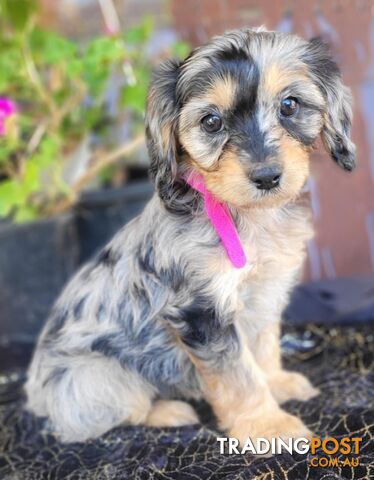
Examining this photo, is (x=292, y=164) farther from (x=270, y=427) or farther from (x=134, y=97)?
(x=134, y=97)

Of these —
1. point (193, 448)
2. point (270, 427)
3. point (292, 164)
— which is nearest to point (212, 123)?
point (292, 164)

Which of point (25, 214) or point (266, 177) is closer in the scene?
point (266, 177)

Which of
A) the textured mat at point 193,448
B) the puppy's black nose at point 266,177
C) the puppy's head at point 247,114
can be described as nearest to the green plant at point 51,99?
the textured mat at point 193,448

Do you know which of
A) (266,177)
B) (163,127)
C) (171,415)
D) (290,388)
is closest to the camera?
(266,177)

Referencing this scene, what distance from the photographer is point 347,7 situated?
4859 millimetres

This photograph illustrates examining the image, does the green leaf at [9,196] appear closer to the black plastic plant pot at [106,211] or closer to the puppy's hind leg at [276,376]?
the black plastic plant pot at [106,211]

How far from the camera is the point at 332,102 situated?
9.20 feet

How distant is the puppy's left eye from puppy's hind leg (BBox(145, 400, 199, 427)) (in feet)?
5.52

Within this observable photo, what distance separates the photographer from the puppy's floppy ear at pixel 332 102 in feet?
9.10

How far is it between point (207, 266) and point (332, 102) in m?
0.96

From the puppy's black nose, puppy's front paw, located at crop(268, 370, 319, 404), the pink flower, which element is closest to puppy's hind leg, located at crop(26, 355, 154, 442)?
puppy's front paw, located at crop(268, 370, 319, 404)

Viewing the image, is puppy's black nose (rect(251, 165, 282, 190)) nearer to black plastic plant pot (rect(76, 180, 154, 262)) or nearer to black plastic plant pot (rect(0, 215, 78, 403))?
black plastic plant pot (rect(0, 215, 78, 403))

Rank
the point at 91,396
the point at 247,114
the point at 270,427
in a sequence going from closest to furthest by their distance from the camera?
the point at 247,114
the point at 270,427
the point at 91,396

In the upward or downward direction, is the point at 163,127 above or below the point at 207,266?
above
